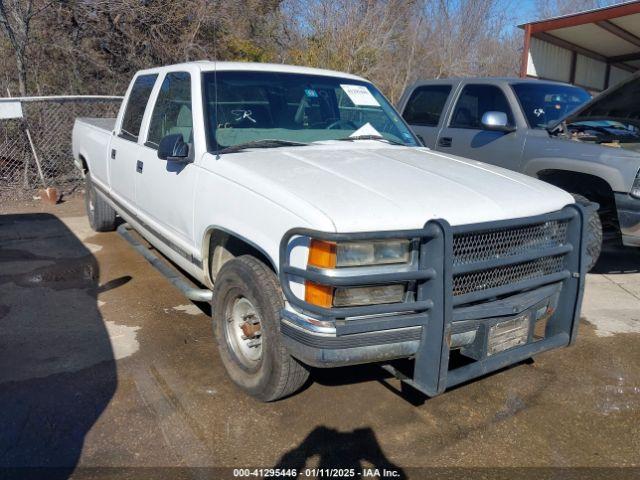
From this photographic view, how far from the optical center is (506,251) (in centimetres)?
306

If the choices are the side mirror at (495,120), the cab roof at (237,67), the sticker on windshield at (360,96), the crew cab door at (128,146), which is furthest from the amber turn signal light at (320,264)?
the side mirror at (495,120)

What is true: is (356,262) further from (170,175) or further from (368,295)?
(170,175)

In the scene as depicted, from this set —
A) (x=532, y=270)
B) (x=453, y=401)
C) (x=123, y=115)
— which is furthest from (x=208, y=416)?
(x=123, y=115)

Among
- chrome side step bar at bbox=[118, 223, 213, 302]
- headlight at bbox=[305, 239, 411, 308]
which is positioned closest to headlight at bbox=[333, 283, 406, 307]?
headlight at bbox=[305, 239, 411, 308]

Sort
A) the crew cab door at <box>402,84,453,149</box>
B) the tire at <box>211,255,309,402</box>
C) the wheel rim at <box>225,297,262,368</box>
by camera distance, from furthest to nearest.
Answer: the crew cab door at <box>402,84,453,149</box> → the wheel rim at <box>225,297,262,368</box> → the tire at <box>211,255,309,402</box>

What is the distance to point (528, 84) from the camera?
6.56 m

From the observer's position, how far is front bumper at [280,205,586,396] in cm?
265

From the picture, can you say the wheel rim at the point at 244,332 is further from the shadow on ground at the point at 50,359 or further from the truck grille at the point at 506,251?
the truck grille at the point at 506,251

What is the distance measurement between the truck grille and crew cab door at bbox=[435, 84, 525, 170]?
282 centimetres

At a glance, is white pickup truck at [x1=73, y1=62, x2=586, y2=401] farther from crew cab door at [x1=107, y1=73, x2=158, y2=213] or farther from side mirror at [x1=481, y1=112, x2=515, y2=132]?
side mirror at [x1=481, y1=112, x2=515, y2=132]

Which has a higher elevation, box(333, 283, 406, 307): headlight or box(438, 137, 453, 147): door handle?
box(438, 137, 453, 147): door handle

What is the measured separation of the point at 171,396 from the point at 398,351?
150 centimetres

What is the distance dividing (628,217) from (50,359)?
464cm

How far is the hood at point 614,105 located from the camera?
563 cm
